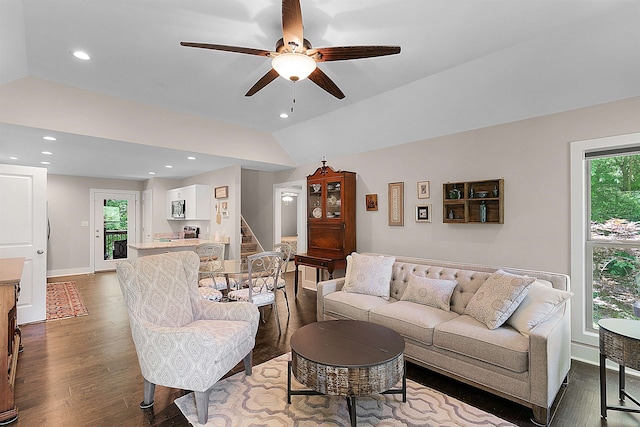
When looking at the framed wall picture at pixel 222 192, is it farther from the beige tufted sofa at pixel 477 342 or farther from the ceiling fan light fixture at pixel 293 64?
the ceiling fan light fixture at pixel 293 64

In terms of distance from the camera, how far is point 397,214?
4441mm

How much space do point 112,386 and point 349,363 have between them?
201 centimetres

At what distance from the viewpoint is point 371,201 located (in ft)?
15.7

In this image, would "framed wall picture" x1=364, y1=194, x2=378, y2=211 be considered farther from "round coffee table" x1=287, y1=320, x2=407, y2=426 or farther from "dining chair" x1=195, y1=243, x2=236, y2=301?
"round coffee table" x1=287, y1=320, x2=407, y2=426

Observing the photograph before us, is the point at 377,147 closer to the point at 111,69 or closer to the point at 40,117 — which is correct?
the point at 111,69

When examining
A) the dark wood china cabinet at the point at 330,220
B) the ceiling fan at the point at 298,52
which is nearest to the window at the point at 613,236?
the ceiling fan at the point at 298,52

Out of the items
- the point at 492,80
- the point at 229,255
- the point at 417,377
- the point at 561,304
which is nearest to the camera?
the point at 561,304

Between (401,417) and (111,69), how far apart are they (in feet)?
12.9

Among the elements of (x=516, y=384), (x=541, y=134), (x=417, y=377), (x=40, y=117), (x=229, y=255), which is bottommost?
(x=417, y=377)

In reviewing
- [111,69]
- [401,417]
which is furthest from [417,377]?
[111,69]

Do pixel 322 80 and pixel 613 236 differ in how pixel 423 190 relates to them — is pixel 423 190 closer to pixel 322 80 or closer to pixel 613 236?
pixel 613 236

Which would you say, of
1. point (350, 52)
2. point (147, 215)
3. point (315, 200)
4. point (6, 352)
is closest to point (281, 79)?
point (350, 52)

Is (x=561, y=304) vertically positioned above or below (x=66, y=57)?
below

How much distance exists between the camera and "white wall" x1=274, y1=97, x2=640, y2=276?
3041mm
